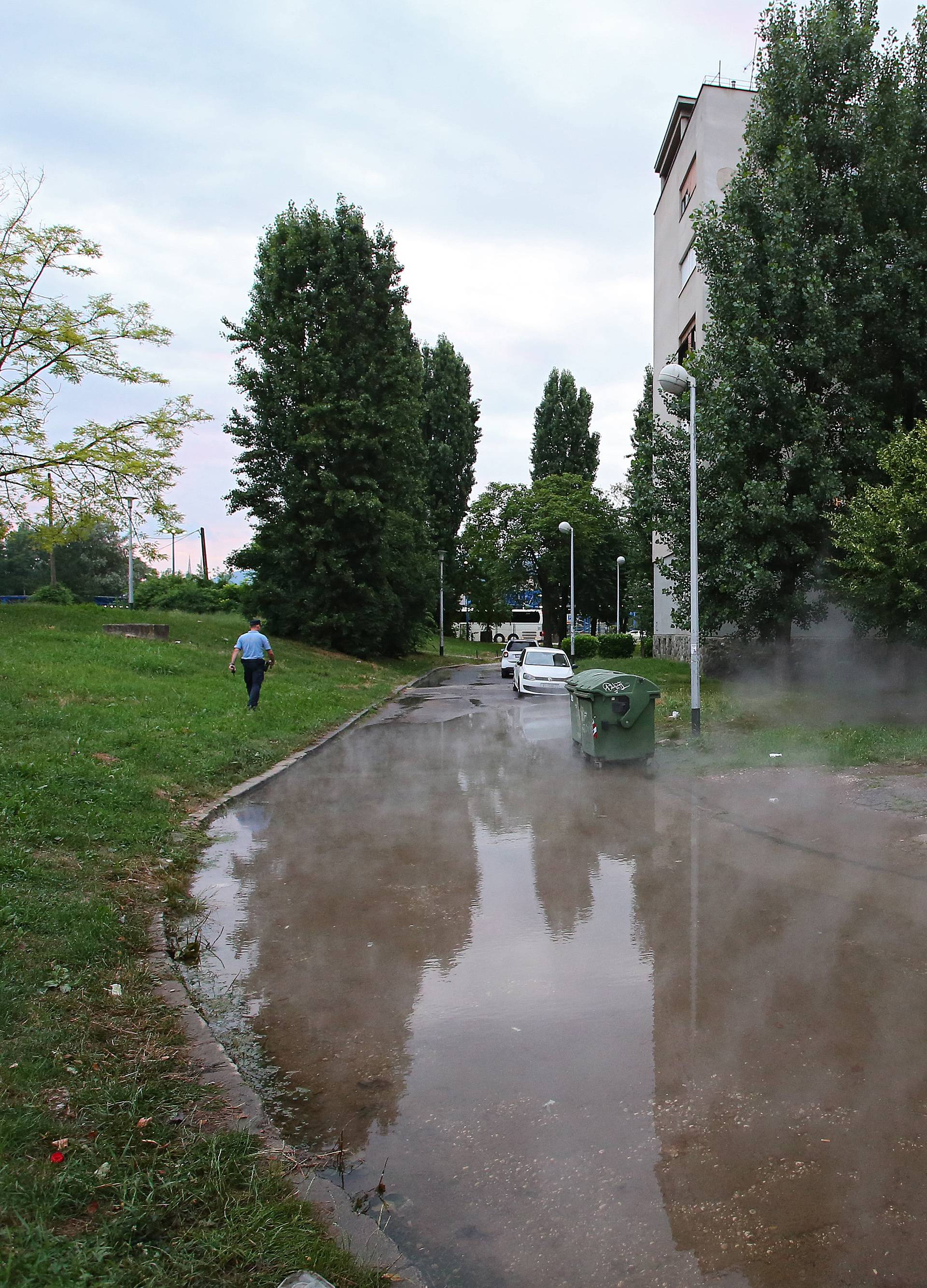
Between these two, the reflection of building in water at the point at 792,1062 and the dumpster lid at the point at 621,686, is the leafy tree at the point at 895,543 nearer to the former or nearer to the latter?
the dumpster lid at the point at 621,686

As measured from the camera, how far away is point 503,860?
7371 mm

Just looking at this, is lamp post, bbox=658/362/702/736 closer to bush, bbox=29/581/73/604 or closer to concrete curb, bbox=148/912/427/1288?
concrete curb, bbox=148/912/427/1288

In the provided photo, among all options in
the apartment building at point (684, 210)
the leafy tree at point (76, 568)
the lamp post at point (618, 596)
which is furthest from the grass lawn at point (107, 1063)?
the leafy tree at point (76, 568)

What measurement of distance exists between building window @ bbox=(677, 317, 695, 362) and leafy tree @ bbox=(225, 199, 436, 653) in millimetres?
10055

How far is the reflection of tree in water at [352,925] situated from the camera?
3.89 m

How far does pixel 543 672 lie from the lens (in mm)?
23766

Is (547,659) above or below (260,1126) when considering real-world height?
above

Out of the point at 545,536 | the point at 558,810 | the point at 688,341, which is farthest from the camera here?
the point at 545,536

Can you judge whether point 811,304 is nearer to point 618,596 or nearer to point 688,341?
point 688,341

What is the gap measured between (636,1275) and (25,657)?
17.4 m

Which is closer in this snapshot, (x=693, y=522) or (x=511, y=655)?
(x=693, y=522)

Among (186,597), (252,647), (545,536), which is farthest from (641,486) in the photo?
(545,536)

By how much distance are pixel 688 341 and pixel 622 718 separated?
20942 mm

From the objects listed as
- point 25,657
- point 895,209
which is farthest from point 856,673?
point 25,657
